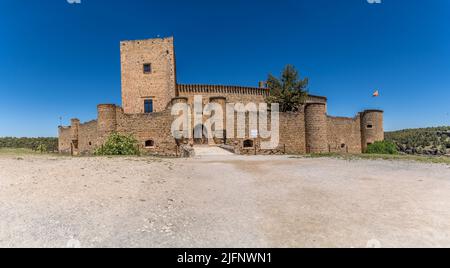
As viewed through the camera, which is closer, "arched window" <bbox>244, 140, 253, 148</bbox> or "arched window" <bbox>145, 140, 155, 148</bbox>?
"arched window" <bbox>145, 140, 155, 148</bbox>

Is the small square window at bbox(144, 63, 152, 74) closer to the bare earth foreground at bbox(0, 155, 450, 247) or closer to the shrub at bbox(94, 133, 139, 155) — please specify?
the shrub at bbox(94, 133, 139, 155)

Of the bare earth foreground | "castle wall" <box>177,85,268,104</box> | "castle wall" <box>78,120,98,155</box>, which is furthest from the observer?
"castle wall" <box>177,85,268,104</box>

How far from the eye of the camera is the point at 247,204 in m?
4.93

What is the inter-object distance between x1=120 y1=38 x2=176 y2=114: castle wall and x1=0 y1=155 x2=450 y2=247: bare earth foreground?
64.6ft

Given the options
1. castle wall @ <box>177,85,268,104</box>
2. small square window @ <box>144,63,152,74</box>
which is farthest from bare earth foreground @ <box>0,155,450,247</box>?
castle wall @ <box>177,85,268,104</box>

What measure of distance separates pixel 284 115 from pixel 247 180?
16.4 meters

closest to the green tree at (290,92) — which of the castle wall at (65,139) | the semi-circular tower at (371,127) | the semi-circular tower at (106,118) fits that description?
the semi-circular tower at (371,127)

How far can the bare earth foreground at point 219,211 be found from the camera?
3285 mm

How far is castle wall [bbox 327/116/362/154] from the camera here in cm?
2795

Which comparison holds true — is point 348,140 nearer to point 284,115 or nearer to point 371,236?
point 284,115

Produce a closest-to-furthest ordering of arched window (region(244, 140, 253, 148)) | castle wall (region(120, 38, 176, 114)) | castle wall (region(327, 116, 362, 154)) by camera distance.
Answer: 1. arched window (region(244, 140, 253, 148))
2. castle wall (region(120, 38, 176, 114))
3. castle wall (region(327, 116, 362, 154))

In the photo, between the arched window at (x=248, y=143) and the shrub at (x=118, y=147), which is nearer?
the shrub at (x=118, y=147)

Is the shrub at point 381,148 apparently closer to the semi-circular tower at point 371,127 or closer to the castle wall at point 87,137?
the semi-circular tower at point 371,127
